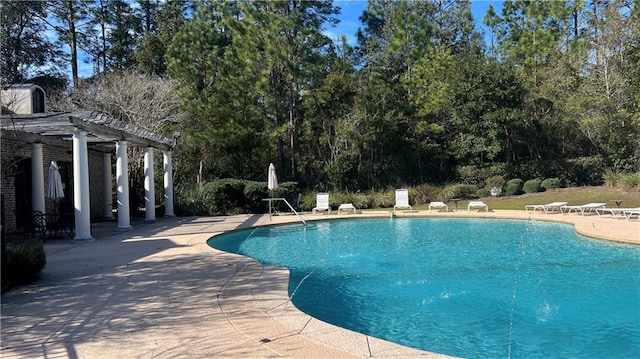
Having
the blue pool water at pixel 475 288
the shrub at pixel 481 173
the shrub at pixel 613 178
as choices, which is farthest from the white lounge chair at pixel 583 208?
the shrub at pixel 481 173

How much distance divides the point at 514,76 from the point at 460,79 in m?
2.52

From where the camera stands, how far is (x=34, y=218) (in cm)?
1124

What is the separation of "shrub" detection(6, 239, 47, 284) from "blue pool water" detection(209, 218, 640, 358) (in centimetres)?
367

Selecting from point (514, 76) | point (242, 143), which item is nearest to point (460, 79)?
point (514, 76)

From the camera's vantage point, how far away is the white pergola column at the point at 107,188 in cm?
1717

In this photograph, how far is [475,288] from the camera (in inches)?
266

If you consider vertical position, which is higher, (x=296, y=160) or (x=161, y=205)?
(x=296, y=160)

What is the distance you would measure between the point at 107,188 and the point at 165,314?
14.1 metres

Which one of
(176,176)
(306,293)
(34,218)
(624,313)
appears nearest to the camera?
(624,313)

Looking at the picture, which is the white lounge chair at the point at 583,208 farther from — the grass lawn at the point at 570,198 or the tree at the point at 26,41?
the tree at the point at 26,41

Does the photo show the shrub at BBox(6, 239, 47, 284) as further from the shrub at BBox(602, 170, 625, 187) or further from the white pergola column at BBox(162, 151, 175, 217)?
the shrub at BBox(602, 170, 625, 187)

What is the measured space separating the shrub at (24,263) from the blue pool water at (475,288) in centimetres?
367

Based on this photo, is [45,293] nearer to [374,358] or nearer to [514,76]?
[374,358]

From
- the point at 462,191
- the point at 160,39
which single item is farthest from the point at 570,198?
the point at 160,39
